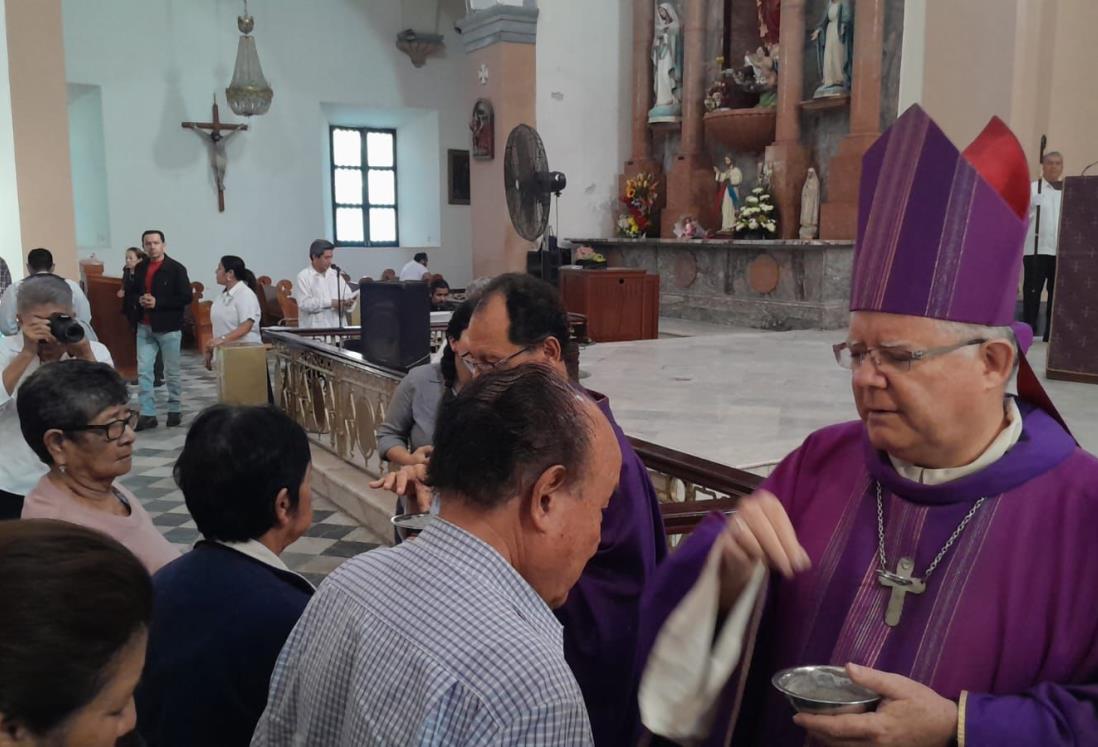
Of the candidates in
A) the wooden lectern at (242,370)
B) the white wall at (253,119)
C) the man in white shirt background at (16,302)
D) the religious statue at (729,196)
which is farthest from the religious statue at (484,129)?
the man in white shirt background at (16,302)

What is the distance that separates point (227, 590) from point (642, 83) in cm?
1311

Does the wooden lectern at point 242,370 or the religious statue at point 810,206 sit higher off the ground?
the religious statue at point 810,206

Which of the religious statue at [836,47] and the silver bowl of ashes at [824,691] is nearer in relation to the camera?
the silver bowl of ashes at [824,691]

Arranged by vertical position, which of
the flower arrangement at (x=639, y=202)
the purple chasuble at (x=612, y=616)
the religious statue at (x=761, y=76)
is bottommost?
the purple chasuble at (x=612, y=616)

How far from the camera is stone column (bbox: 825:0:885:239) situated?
1078 cm

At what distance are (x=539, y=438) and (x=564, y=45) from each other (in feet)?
43.2

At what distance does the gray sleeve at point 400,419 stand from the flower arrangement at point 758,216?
8.90 m

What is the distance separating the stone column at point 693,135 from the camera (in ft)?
42.7

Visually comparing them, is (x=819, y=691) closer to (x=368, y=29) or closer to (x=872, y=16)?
(x=872, y=16)

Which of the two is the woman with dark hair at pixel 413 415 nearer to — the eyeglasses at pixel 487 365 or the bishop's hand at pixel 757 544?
the eyeglasses at pixel 487 365

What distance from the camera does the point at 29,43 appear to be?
28.0 feet

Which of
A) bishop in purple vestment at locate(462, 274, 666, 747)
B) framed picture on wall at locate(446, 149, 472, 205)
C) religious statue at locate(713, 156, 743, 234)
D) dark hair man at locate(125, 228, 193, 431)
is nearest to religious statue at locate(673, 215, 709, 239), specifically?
religious statue at locate(713, 156, 743, 234)

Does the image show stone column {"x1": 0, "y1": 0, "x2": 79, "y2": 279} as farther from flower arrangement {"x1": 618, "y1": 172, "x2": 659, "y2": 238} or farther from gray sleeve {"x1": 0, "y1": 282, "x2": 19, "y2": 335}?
flower arrangement {"x1": 618, "y1": 172, "x2": 659, "y2": 238}

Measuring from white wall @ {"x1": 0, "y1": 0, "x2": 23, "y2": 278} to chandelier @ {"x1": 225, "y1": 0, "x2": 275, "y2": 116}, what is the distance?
239 inches
